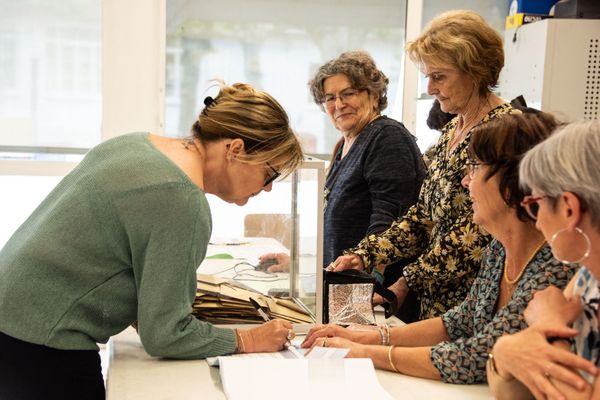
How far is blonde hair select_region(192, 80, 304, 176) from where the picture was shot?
1.74 m

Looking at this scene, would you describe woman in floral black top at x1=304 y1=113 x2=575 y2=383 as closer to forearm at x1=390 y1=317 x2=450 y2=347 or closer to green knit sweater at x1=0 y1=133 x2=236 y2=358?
forearm at x1=390 y1=317 x2=450 y2=347

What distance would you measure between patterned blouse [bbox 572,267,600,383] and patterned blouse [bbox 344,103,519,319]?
0.67 metres

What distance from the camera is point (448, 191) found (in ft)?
7.05

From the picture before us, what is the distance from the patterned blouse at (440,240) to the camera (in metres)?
2.06

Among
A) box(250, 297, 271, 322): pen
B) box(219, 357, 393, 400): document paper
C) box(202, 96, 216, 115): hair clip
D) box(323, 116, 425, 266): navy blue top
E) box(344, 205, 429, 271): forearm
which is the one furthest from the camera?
box(323, 116, 425, 266): navy blue top

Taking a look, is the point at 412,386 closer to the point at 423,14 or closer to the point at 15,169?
the point at 15,169

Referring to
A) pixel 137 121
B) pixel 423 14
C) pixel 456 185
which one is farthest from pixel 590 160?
pixel 423 14

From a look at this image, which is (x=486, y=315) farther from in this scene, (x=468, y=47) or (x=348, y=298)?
(x=468, y=47)

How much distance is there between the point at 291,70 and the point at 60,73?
1361 millimetres

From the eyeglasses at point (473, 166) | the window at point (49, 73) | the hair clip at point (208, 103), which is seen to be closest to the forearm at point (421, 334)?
the eyeglasses at point (473, 166)

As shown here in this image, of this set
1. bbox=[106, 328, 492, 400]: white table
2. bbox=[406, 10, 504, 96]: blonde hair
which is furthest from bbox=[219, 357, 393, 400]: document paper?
bbox=[406, 10, 504, 96]: blonde hair

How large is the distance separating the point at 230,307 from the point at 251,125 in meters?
0.54

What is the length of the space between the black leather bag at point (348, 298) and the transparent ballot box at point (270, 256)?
3cm

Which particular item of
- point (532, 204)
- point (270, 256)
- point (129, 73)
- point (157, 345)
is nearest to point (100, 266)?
point (157, 345)
